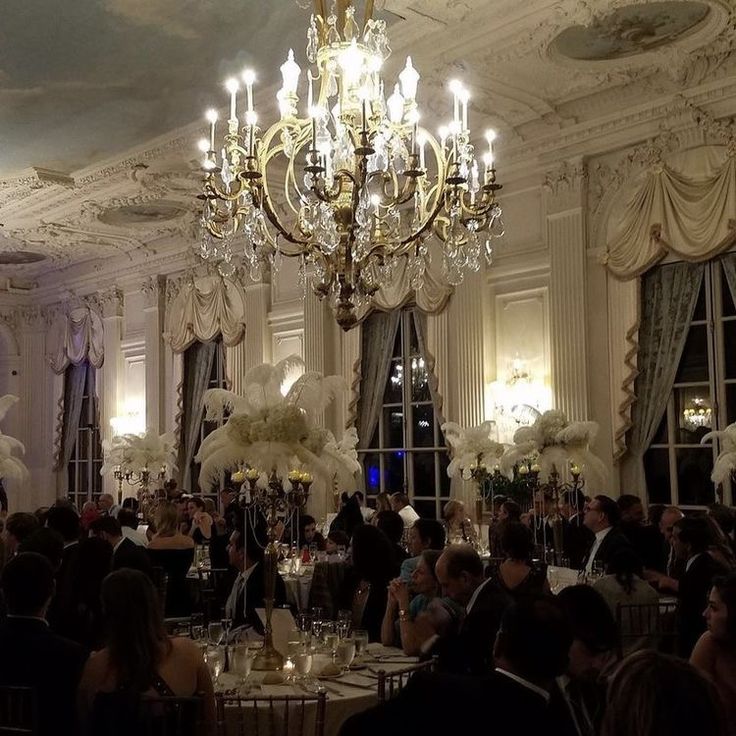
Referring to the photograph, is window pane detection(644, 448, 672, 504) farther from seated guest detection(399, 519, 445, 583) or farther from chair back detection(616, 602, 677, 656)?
seated guest detection(399, 519, 445, 583)

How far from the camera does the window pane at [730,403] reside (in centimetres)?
1018

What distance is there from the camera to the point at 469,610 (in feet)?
14.6

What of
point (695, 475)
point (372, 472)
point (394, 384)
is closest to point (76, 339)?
point (372, 472)

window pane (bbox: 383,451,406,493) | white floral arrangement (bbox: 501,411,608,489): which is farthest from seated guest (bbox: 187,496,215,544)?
white floral arrangement (bbox: 501,411,608,489)

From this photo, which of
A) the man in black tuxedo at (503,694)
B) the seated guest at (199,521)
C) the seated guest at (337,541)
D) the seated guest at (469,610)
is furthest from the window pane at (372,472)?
the man in black tuxedo at (503,694)

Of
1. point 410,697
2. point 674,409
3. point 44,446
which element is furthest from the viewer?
point 44,446

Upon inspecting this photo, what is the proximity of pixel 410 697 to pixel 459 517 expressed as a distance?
7.73 metres

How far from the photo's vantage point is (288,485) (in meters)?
5.23

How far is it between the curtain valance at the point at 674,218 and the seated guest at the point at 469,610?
6.55 metres

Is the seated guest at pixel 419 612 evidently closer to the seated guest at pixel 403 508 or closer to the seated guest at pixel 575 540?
the seated guest at pixel 575 540

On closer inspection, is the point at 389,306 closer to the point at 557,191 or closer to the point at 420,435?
the point at 420,435

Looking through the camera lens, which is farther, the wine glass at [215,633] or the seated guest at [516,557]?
the seated guest at [516,557]

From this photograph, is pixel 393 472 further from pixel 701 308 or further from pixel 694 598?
pixel 694 598

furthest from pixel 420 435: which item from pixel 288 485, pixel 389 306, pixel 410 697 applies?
pixel 410 697
